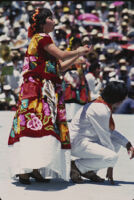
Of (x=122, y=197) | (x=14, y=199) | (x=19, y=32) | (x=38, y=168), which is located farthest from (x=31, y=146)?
(x=19, y=32)

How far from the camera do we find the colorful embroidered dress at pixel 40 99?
4.16m

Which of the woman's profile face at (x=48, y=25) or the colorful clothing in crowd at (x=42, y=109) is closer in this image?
the colorful clothing in crowd at (x=42, y=109)

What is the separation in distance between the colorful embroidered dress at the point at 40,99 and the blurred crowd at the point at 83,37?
4.50 meters

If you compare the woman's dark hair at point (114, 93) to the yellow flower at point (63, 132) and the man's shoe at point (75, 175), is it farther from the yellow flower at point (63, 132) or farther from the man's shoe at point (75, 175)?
the man's shoe at point (75, 175)

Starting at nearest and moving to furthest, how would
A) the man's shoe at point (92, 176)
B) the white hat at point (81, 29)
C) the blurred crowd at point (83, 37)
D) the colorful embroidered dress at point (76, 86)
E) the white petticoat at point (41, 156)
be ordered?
the white petticoat at point (41, 156)
the man's shoe at point (92, 176)
the colorful embroidered dress at point (76, 86)
the blurred crowd at point (83, 37)
the white hat at point (81, 29)

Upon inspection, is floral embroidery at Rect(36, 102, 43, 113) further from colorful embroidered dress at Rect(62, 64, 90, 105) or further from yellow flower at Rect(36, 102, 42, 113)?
colorful embroidered dress at Rect(62, 64, 90, 105)

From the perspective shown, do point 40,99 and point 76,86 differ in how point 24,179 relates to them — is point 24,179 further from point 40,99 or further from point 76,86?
point 76,86

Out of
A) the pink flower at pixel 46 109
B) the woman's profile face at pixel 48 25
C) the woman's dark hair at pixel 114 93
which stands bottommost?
the pink flower at pixel 46 109

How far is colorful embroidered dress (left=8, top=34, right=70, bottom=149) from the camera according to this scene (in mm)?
4164

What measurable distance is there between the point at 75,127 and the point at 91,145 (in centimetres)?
23

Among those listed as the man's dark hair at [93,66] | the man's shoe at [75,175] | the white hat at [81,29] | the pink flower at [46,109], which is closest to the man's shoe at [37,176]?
the man's shoe at [75,175]

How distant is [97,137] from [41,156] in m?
0.57

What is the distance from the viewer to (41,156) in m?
4.09

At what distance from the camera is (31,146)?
162 inches
